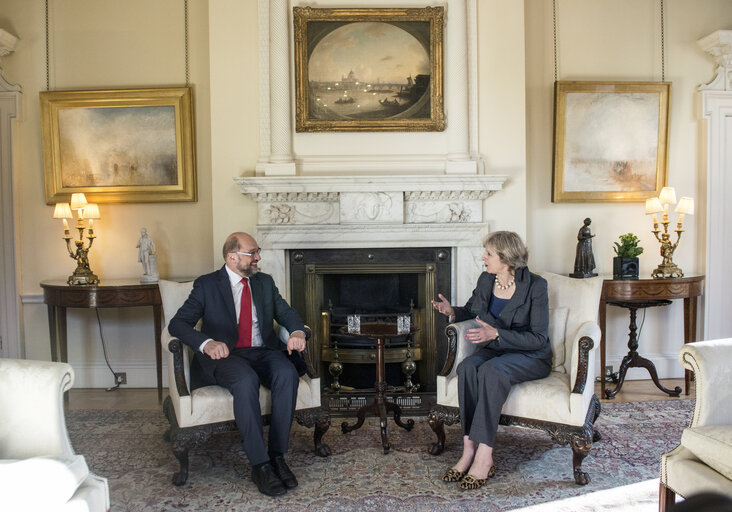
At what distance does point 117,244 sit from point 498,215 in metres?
3.14

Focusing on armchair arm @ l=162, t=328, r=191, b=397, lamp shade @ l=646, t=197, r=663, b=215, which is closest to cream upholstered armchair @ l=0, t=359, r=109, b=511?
armchair arm @ l=162, t=328, r=191, b=397

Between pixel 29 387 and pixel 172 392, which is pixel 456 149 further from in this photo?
pixel 29 387

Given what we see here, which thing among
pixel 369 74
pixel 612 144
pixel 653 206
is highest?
pixel 369 74

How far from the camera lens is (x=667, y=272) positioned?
461 centimetres

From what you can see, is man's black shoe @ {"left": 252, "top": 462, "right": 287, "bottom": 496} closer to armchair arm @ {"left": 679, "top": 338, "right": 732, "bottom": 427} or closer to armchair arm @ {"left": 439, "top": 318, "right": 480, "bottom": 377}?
armchair arm @ {"left": 439, "top": 318, "right": 480, "bottom": 377}

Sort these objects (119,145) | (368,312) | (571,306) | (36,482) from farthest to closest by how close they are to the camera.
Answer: (119,145) < (368,312) < (571,306) < (36,482)

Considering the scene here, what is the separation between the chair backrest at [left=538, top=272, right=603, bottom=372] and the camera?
348cm

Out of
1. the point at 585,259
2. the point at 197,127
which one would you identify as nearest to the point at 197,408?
the point at 197,127

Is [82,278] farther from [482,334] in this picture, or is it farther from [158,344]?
[482,334]

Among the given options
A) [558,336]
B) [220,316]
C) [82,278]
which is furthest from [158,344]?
[558,336]

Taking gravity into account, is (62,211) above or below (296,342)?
above

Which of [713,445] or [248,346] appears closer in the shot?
[713,445]

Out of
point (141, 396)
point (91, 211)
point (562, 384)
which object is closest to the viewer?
point (562, 384)

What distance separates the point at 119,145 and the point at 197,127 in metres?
0.65
